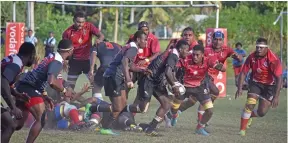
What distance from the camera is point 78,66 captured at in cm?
1577

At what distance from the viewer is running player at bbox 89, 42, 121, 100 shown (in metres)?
14.5

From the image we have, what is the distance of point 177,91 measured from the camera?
41.3ft

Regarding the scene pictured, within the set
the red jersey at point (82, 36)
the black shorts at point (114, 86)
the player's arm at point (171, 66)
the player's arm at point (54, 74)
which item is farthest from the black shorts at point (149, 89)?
the player's arm at point (54, 74)

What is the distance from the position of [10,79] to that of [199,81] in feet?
16.5

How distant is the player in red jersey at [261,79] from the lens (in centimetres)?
1368

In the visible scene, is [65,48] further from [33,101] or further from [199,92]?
[199,92]

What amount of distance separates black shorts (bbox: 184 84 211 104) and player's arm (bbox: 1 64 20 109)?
4746mm

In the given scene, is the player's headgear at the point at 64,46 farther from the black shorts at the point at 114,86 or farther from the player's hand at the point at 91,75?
the player's hand at the point at 91,75

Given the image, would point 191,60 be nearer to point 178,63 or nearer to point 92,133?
point 178,63

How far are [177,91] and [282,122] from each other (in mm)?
4228

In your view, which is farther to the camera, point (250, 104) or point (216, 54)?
point (216, 54)

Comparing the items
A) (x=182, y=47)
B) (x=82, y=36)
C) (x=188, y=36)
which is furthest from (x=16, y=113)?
(x=82, y=36)

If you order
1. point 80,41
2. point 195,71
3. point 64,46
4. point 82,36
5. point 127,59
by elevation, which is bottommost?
point 195,71

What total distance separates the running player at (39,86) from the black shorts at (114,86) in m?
2.31
